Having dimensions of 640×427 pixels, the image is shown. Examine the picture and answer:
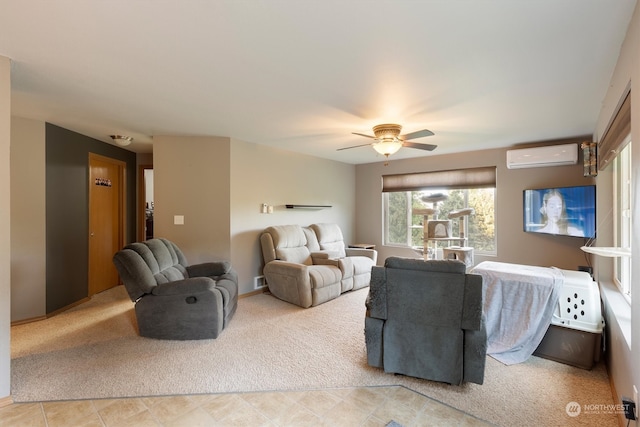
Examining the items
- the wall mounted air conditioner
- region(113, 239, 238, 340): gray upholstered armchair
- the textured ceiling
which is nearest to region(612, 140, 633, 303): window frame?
the textured ceiling

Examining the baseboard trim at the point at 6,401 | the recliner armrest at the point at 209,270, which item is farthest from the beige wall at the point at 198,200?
Answer: the baseboard trim at the point at 6,401

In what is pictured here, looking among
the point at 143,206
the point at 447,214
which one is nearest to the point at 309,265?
the point at 447,214

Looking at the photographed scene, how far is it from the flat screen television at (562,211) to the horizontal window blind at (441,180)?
26.4 inches

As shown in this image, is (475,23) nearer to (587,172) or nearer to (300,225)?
(587,172)

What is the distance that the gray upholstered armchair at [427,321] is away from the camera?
2113mm

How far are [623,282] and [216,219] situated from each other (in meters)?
4.46

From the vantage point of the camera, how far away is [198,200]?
4.25 metres

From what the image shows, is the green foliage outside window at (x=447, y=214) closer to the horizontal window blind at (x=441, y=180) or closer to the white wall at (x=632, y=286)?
the horizontal window blind at (x=441, y=180)

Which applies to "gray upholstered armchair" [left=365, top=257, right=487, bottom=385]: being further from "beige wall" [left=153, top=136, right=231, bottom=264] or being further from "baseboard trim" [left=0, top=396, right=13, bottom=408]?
"beige wall" [left=153, top=136, right=231, bottom=264]

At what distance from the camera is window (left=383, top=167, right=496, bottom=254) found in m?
5.03

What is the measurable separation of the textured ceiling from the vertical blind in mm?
389

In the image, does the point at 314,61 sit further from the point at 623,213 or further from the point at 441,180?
the point at 441,180

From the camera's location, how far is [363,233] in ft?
21.5

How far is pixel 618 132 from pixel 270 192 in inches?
159
